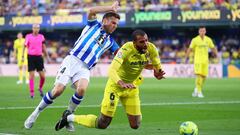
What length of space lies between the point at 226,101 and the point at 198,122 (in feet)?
21.6

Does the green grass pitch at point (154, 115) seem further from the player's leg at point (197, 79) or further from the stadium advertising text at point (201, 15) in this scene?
the stadium advertising text at point (201, 15)

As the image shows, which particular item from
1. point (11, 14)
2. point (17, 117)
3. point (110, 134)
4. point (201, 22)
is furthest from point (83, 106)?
point (11, 14)

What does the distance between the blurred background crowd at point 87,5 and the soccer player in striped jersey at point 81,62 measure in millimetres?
31560

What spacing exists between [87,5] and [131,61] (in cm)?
3981

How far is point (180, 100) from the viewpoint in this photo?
21016mm

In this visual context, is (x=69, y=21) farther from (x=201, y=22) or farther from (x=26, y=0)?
(x=201, y=22)

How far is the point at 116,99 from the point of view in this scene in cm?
1128

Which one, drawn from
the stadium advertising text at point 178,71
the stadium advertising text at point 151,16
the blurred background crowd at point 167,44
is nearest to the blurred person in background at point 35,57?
the stadium advertising text at point 178,71

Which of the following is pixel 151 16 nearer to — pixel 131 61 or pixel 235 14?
pixel 235 14

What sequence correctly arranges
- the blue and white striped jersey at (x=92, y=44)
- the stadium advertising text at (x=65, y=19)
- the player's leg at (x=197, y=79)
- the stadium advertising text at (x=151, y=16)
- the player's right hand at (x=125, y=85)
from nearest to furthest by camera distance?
the player's right hand at (x=125, y=85) → the blue and white striped jersey at (x=92, y=44) → the player's leg at (x=197, y=79) → the stadium advertising text at (x=151, y=16) → the stadium advertising text at (x=65, y=19)

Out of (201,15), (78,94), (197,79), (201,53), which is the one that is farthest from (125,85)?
(201,15)

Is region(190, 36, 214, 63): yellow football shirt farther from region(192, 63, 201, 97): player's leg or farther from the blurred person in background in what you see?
the blurred person in background

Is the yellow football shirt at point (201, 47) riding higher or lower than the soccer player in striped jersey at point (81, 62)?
lower

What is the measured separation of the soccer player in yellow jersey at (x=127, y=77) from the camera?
35.9 ft
